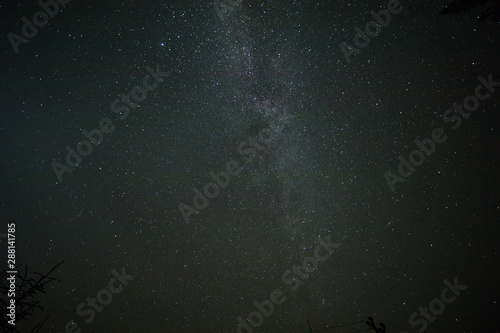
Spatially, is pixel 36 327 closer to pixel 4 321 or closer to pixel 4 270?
pixel 4 321

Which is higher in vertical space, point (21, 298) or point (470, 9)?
point (21, 298)

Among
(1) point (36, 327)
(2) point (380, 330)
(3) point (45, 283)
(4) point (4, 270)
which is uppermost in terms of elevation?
(4) point (4, 270)

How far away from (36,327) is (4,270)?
515 mm

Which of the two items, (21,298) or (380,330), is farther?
(380,330)

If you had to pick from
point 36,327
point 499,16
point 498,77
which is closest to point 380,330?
point 498,77

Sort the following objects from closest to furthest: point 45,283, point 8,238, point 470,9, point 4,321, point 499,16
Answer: point 4,321, point 45,283, point 499,16, point 470,9, point 8,238

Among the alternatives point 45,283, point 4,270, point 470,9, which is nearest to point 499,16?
point 470,9

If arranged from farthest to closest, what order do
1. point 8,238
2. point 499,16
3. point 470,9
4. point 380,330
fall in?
point 380,330
point 8,238
point 470,9
point 499,16

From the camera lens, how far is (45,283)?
2.27 meters

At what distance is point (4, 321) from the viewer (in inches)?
81.7

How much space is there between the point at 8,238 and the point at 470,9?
682 centimetres

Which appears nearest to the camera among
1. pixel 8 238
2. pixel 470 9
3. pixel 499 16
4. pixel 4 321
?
pixel 4 321

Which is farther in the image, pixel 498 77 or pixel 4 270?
pixel 498 77

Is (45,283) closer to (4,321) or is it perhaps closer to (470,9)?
(4,321)
